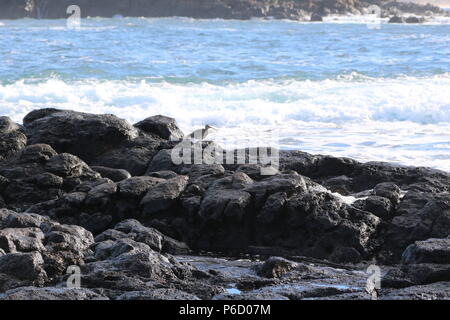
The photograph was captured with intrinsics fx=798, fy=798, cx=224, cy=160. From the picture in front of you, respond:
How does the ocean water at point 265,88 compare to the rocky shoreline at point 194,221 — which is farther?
the ocean water at point 265,88

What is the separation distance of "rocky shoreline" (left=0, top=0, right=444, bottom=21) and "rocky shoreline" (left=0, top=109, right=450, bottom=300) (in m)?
51.0

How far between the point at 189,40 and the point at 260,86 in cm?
1236

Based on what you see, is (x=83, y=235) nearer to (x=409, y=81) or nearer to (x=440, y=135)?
(x=440, y=135)

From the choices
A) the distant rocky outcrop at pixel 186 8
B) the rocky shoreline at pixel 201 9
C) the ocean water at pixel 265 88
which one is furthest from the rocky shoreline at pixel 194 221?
the distant rocky outcrop at pixel 186 8

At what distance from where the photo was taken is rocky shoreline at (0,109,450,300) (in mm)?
5031

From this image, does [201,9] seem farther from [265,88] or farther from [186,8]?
[265,88]

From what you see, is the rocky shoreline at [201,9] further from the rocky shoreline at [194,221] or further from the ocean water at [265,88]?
the rocky shoreline at [194,221]

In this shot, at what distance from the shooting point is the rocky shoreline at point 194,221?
16.5ft

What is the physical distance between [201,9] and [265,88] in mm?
47461

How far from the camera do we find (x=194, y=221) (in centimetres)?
679

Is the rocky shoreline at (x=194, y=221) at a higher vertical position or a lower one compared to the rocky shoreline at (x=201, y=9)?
lower

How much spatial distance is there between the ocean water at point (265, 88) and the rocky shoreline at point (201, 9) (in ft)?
A: 110

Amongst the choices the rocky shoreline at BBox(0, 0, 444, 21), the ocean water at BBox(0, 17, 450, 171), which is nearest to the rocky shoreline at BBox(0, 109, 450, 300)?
the ocean water at BBox(0, 17, 450, 171)
